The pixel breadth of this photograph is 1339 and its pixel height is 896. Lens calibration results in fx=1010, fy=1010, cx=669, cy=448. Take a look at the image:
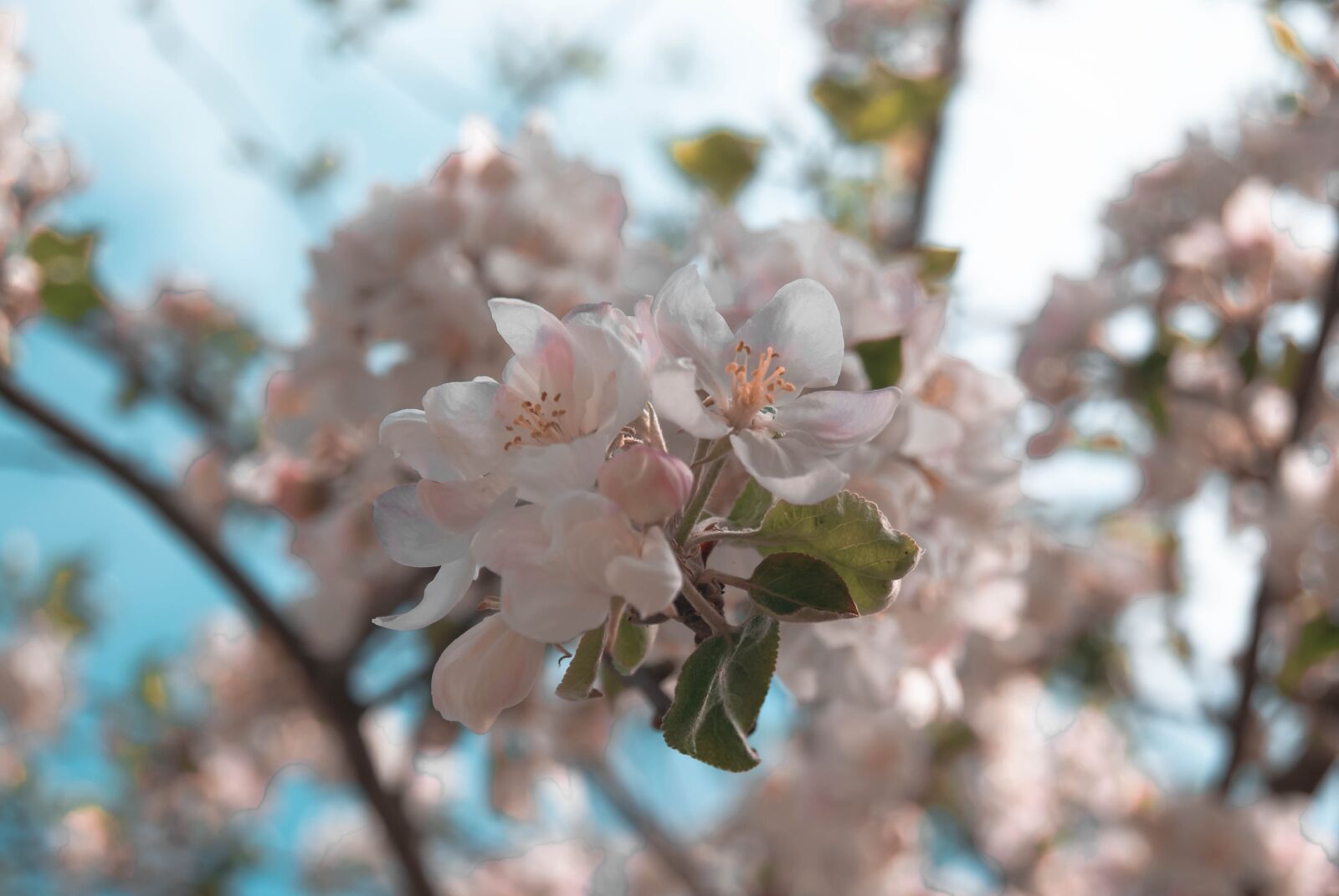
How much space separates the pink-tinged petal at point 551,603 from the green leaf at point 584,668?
13 millimetres

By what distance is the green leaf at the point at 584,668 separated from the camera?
45cm

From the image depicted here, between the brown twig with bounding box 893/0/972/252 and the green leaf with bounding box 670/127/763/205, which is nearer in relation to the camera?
the green leaf with bounding box 670/127/763/205

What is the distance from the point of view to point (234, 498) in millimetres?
2205

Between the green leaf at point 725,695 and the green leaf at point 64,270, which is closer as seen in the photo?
the green leaf at point 725,695

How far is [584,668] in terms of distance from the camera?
45cm

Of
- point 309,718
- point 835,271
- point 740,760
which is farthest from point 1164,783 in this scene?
point 740,760

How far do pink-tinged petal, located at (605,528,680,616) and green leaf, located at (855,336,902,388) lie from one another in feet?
1.22

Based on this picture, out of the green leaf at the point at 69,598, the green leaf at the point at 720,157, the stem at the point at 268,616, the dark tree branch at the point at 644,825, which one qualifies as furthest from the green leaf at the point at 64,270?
the green leaf at the point at 69,598

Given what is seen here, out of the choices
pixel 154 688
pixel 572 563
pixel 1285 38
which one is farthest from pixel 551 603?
pixel 154 688

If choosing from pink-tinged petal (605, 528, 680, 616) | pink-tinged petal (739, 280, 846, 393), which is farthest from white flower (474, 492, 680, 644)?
pink-tinged petal (739, 280, 846, 393)

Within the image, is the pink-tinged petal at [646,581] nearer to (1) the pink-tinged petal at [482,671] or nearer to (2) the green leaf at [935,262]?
(1) the pink-tinged petal at [482,671]

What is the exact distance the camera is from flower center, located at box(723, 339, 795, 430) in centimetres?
50

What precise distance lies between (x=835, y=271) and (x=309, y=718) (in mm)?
2369

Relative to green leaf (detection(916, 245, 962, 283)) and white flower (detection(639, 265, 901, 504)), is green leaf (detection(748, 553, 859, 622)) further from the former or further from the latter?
green leaf (detection(916, 245, 962, 283))
